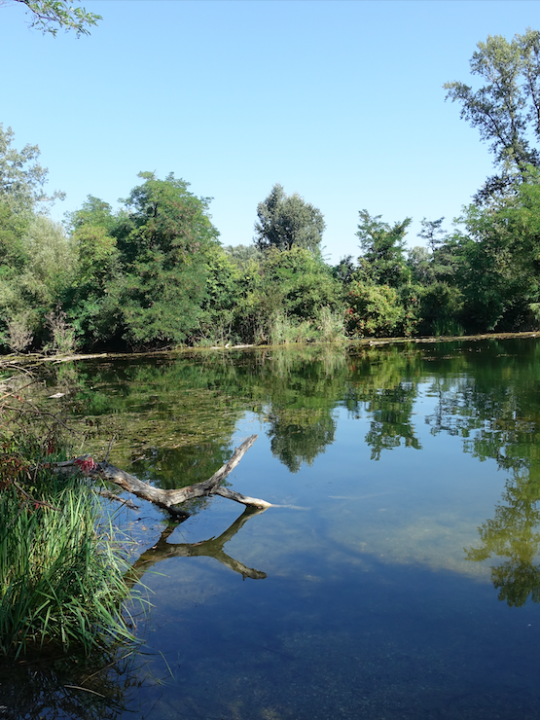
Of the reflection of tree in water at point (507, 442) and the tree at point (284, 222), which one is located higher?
the tree at point (284, 222)

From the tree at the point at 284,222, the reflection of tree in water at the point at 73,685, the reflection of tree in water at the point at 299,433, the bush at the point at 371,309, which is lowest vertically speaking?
the reflection of tree in water at the point at 73,685

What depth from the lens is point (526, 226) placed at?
1057 inches

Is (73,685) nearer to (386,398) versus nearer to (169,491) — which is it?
(169,491)

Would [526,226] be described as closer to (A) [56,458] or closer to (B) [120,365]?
(B) [120,365]

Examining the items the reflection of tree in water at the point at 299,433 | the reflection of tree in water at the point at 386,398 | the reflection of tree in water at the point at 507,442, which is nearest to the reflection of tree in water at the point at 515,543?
the reflection of tree in water at the point at 507,442

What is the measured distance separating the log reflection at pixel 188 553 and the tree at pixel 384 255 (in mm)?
25918

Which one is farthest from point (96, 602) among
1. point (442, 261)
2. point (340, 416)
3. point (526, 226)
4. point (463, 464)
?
point (442, 261)

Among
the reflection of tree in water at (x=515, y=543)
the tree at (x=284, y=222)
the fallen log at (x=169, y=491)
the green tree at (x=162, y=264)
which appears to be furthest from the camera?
the tree at (x=284, y=222)

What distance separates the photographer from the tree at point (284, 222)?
47.2m

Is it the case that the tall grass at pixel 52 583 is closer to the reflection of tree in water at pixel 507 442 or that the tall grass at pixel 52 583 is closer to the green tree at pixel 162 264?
the reflection of tree in water at pixel 507 442

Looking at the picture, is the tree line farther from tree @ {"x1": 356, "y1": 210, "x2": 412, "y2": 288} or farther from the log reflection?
the log reflection

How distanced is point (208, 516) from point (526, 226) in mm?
26156

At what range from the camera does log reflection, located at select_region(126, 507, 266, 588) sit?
4402 millimetres

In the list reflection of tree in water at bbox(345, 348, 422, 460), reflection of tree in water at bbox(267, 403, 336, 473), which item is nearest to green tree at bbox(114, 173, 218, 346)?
reflection of tree in water at bbox(345, 348, 422, 460)
